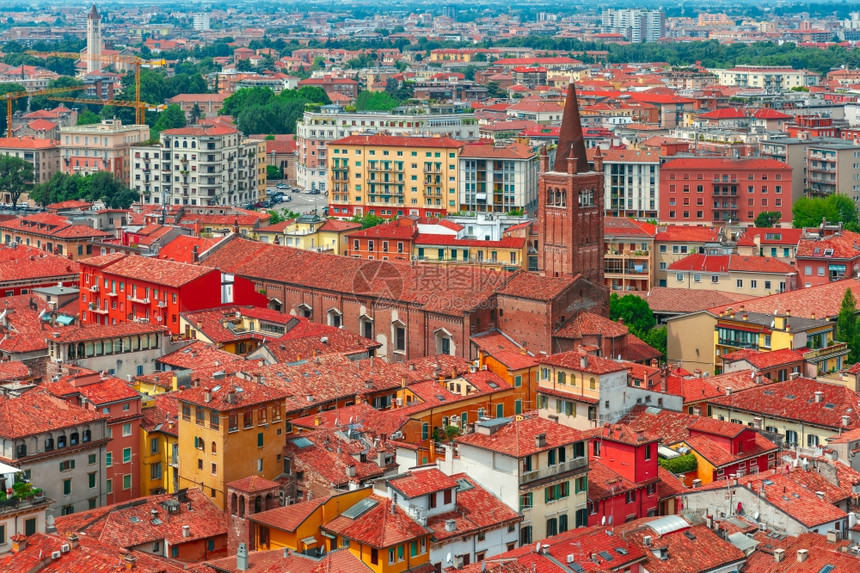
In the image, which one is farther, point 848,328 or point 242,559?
point 848,328

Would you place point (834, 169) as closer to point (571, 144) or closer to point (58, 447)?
point (571, 144)

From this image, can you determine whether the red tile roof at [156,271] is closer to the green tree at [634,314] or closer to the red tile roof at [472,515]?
the green tree at [634,314]

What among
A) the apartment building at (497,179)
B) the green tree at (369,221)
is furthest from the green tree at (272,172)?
the green tree at (369,221)

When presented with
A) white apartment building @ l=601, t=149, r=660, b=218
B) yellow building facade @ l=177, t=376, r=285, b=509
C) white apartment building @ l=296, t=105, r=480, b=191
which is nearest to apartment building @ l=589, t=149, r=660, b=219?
white apartment building @ l=601, t=149, r=660, b=218

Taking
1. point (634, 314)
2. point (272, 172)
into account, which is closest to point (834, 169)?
point (634, 314)

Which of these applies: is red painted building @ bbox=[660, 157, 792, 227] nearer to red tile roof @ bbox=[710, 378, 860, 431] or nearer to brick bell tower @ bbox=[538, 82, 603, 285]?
brick bell tower @ bbox=[538, 82, 603, 285]
